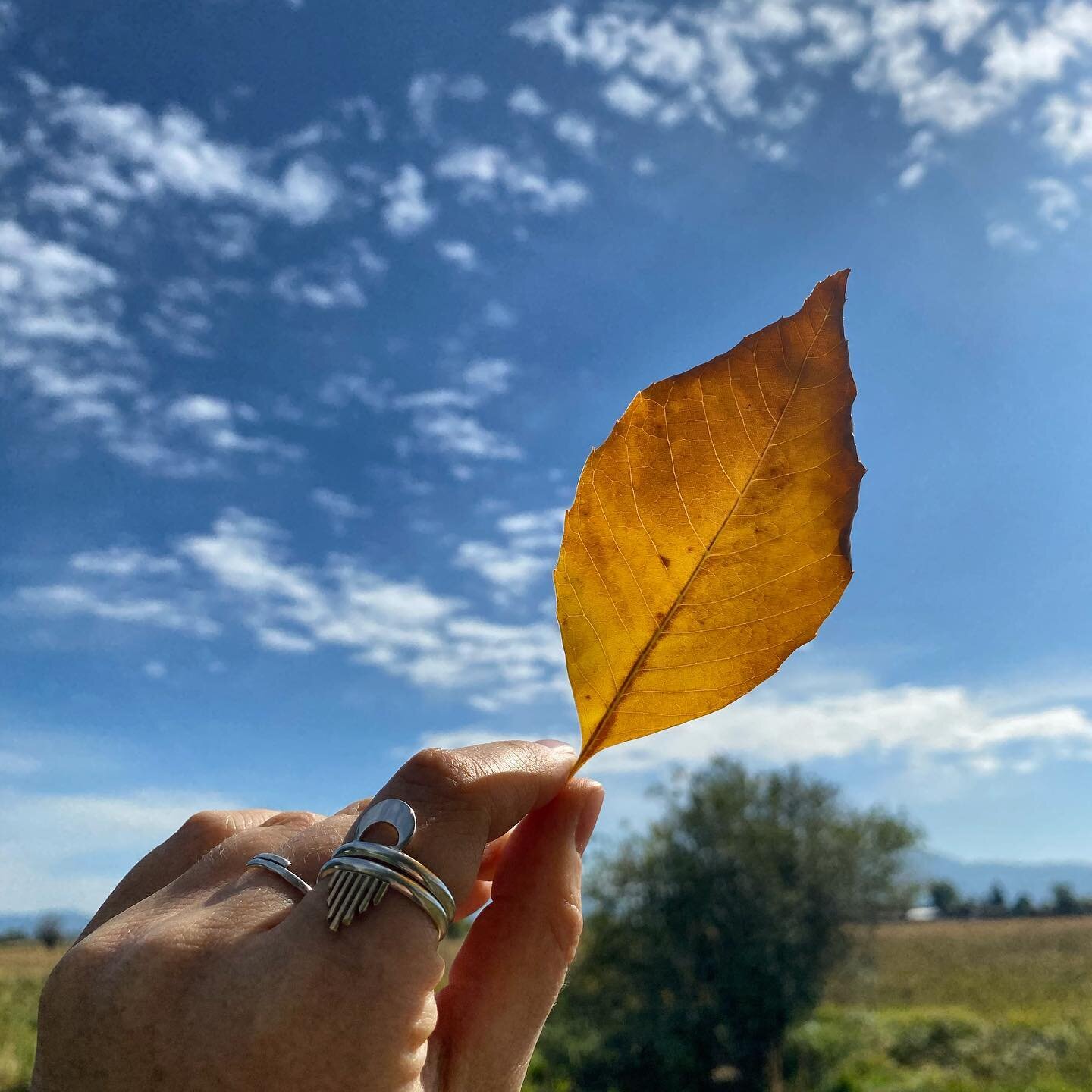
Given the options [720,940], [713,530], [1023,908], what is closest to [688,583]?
[713,530]

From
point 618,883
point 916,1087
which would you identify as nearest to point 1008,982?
point 916,1087

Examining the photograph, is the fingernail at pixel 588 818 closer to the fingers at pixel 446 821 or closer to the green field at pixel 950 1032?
the fingers at pixel 446 821

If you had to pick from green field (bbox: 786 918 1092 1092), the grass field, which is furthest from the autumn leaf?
green field (bbox: 786 918 1092 1092)

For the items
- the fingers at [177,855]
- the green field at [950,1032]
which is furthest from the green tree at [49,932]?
the fingers at [177,855]

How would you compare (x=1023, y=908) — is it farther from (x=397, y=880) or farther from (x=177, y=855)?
(x=397, y=880)

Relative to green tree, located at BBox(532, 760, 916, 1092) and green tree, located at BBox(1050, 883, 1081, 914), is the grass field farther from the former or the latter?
green tree, located at BBox(1050, 883, 1081, 914)

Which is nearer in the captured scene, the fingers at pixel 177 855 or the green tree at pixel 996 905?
the fingers at pixel 177 855
